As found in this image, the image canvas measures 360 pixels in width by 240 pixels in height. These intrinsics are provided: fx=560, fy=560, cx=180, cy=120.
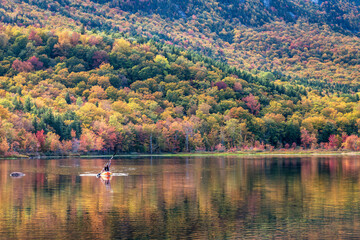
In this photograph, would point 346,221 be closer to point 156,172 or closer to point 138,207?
point 138,207

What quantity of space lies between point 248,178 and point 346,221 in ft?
134

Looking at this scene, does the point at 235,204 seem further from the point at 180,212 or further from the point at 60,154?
the point at 60,154

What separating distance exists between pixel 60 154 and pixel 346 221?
429 feet

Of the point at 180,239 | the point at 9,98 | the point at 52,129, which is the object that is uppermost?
the point at 9,98

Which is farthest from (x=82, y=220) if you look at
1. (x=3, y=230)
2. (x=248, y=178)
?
(x=248, y=178)

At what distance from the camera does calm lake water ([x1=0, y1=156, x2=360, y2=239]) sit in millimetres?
46031

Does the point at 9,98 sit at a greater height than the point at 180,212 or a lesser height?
greater

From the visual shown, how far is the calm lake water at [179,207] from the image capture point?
46.0 m

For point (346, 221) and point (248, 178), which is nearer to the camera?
point (346, 221)

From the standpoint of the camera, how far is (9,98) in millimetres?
196500

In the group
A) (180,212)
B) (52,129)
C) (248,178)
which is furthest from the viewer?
(52,129)

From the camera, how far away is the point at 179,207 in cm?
5838

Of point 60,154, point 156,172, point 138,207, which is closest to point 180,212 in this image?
point 138,207

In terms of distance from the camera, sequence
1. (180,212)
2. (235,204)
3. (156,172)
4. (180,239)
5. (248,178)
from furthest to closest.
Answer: (156,172) → (248,178) → (235,204) → (180,212) → (180,239)
